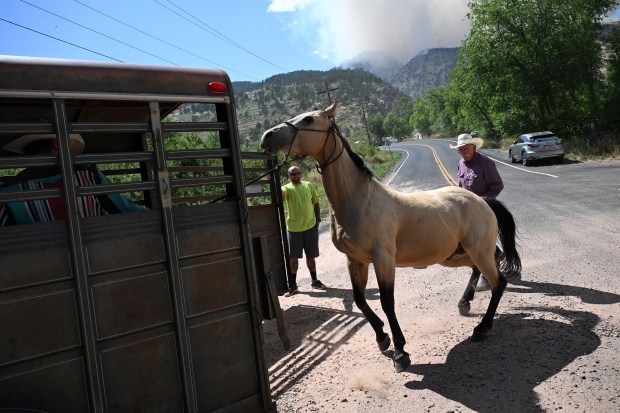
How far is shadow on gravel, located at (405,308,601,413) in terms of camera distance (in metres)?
3.69

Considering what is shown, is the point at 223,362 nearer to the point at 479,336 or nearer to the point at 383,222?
the point at 383,222

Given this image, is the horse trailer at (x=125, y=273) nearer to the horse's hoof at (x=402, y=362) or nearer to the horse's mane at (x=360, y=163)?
the horse's hoof at (x=402, y=362)

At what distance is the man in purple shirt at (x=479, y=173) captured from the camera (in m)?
6.40

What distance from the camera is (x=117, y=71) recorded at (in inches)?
101

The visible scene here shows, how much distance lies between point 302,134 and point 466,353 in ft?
8.66

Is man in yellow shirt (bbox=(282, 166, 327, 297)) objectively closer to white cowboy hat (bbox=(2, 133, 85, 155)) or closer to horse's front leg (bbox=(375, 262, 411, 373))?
horse's front leg (bbox=(375, 262, 411, 373))

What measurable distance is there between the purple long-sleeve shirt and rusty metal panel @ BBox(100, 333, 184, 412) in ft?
16.4

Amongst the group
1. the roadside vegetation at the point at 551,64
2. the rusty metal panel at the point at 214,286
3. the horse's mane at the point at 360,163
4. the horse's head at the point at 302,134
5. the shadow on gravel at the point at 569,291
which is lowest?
the shadow on gravel at the point at 569,291

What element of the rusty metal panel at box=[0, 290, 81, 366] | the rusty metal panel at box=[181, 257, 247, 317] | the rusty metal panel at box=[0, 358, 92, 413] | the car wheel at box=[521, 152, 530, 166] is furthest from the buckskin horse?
the car wheel at box=[521, 152, 530, 166]

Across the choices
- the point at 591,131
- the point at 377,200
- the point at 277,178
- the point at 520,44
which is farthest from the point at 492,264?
the point at 520,44

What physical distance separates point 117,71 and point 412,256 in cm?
341

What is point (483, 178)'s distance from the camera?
6520mm

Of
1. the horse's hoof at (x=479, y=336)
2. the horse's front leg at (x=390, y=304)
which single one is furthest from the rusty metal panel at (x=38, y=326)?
the horse's hoof at (x=479, y=336)

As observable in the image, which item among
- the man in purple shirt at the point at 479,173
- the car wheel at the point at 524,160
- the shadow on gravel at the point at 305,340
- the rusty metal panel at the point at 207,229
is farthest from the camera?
the car wheel at the point at 524,160
